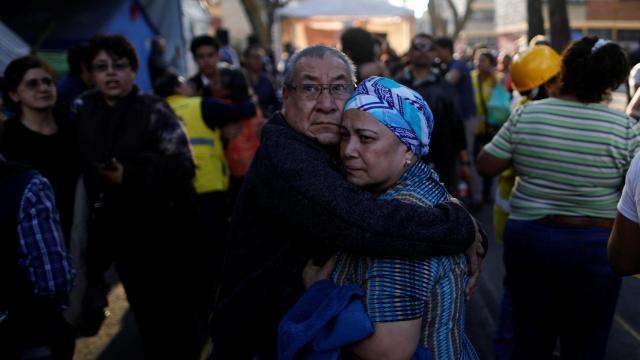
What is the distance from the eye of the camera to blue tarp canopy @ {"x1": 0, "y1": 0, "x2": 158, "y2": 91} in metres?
9.98

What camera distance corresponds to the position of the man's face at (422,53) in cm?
533

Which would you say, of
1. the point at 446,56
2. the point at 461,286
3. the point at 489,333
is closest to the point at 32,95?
the point at 461,286

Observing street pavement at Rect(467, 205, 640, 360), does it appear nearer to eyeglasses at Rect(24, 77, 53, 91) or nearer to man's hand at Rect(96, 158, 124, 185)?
man's hand at Rect(96, 158, 124, 185)

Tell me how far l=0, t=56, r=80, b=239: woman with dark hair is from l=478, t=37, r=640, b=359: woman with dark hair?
2.40 meters

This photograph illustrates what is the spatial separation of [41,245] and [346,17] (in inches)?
666

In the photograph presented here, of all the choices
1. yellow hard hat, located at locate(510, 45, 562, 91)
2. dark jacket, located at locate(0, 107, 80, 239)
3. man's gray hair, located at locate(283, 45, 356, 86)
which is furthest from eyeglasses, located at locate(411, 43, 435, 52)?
man's gray hair, located at locate(283, 45, 356, 86)

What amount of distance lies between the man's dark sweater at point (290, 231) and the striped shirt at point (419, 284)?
4 centimetres

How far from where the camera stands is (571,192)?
2928mm

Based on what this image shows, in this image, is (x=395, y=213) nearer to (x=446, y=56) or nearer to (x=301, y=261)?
(x=301, y=261)

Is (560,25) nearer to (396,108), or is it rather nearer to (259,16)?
(396,108)

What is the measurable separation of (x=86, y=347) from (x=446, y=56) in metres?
5.61

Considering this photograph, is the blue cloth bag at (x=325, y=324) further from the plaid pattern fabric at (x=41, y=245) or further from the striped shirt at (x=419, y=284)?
the plaid pattern fabric at (x=41, y=245)

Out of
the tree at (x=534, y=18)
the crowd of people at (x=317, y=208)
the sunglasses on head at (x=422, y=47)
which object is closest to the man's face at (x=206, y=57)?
the crowd of people at (x=317, y=208)

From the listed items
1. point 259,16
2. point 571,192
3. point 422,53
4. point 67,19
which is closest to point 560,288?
point 571,192
